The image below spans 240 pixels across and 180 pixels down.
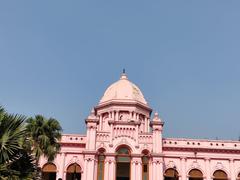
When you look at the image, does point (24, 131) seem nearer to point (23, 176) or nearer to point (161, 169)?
point (23, 176)

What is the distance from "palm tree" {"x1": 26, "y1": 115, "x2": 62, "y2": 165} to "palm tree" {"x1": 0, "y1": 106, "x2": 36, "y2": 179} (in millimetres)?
7938

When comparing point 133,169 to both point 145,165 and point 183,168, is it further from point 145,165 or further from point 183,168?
point 183,168

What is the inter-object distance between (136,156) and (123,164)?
5.53 ft

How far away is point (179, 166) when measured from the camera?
41.8m

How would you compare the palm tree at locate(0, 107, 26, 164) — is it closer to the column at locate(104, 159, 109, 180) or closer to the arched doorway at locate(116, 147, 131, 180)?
the column at locate(104, 159, 109, 180)

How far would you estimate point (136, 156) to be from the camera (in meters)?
40.6

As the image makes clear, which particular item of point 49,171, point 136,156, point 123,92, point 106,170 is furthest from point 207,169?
point 49,171

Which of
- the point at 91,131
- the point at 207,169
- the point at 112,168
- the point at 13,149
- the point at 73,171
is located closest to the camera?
the point at 13,149

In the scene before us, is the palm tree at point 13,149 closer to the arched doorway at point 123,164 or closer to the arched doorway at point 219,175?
the arched doorway at point 123,164

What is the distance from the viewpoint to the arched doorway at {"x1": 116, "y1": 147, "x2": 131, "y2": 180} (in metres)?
40.4

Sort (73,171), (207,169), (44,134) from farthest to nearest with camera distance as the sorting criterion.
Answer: (207,169) → (73,171) → (44,134)

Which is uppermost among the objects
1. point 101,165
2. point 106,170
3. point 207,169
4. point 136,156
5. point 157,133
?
point 157,133

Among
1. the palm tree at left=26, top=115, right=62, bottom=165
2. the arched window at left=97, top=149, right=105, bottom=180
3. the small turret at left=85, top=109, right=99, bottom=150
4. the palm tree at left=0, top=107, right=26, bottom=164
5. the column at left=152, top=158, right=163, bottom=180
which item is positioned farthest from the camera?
the small turret at left=85, top=109, right=99, bottom=150

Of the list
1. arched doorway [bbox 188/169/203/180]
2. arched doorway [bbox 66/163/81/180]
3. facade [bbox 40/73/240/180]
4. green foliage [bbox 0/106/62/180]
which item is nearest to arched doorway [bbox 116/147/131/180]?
facade [bbox 40/73/240/180]
